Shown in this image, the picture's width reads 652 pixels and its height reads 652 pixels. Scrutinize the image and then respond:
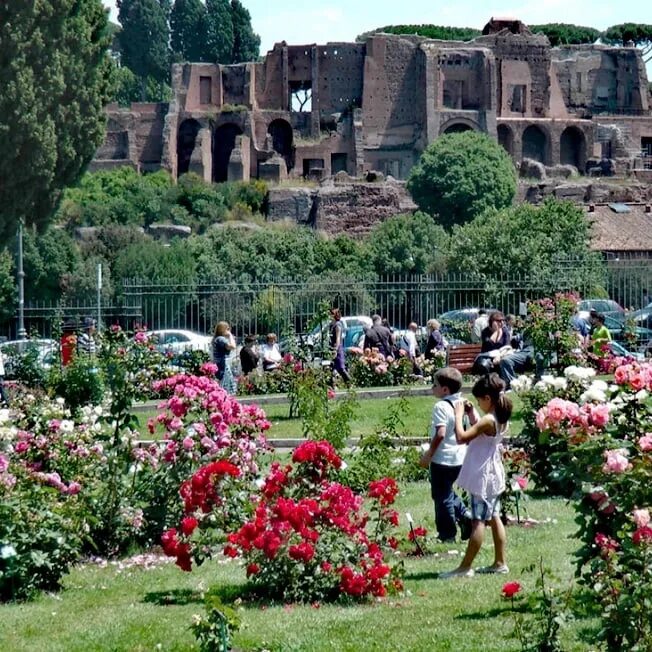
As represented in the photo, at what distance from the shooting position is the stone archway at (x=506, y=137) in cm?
7431

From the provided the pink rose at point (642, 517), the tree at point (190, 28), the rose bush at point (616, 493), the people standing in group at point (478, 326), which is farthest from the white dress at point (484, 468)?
the tree at point (190, 28)

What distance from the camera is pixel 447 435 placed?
9.77m

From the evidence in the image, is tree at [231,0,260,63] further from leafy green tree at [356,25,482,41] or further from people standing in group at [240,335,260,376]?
people standing in group at [240,335,260,376]

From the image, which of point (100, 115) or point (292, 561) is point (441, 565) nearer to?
point (292, 561)

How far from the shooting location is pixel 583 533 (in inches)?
284

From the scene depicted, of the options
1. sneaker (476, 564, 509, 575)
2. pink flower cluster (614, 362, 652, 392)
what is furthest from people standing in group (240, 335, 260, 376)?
pink flower cluster (614, 362, 652, 392)

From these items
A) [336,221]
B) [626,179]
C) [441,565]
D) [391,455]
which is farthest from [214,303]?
[626,179]

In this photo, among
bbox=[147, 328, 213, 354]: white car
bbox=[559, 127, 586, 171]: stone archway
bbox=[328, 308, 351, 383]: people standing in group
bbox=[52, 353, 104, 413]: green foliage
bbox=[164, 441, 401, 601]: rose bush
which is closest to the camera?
bbox=[164, 441, 401, 601]: rose bush

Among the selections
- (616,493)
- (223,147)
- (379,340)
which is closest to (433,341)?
(379,340)

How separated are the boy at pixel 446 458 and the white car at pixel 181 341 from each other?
1202 centimetres

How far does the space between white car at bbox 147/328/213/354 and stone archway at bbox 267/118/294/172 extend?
48.7 m

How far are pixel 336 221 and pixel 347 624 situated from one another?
2142 inches

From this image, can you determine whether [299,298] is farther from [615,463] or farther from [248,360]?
[615,463]

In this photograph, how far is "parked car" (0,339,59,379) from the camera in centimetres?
2085
